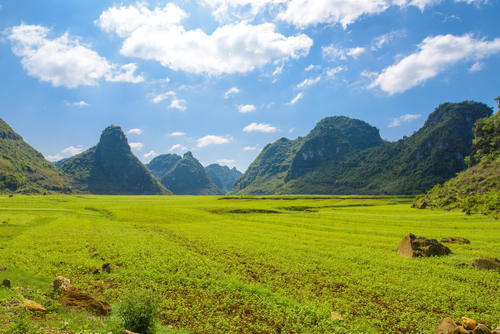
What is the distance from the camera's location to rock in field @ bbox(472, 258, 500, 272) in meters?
18.6

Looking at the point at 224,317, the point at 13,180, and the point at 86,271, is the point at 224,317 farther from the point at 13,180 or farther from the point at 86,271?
the point at 13,180

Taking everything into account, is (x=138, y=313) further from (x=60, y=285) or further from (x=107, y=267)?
(x=107, y=267)

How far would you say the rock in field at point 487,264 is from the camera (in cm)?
1864

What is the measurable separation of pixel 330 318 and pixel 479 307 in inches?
336

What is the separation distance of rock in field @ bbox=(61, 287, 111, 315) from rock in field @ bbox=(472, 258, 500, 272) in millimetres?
26525

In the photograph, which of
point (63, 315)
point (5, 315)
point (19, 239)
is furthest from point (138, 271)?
point (19, 239)

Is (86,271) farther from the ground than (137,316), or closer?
closer

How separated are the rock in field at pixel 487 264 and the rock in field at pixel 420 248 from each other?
151 inches

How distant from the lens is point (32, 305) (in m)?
12.4

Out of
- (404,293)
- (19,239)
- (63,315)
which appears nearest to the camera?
(63,315)

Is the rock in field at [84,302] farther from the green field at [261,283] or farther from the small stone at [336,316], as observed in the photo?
the small stone at [336,316]

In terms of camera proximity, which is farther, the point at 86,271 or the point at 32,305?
the point at 86,271

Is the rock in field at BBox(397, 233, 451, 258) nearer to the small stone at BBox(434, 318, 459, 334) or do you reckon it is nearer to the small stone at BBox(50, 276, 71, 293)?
the small stone at BBox(434, 318, 459, 334)

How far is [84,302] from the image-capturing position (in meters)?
13.5
